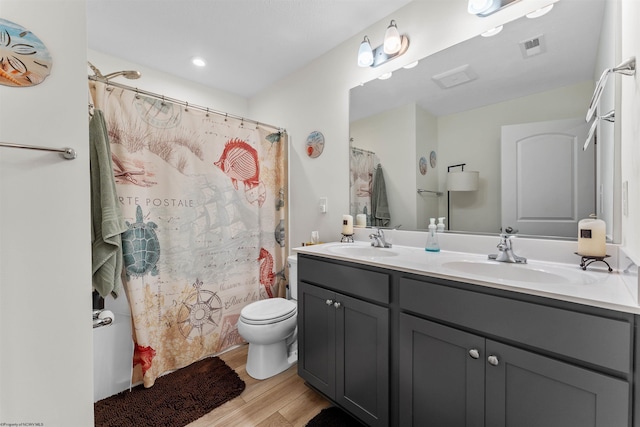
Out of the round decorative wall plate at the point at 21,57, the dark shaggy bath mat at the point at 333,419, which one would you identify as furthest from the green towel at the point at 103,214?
the dark shaggy bath mat at the point at 333,419

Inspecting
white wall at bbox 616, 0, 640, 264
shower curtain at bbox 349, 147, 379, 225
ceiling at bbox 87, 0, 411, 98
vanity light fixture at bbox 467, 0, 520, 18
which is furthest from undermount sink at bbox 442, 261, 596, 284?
ceiling at bbox 87, 0, 411, 98

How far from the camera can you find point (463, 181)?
1502 mm

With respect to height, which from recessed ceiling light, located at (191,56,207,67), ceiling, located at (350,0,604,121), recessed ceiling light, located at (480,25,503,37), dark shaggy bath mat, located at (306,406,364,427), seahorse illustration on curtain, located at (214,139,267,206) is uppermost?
recessed ceiling light, located at (191,56,207,67)

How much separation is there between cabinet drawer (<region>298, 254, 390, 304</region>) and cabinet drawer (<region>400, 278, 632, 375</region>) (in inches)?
5.8

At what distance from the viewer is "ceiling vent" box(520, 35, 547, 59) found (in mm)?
1226

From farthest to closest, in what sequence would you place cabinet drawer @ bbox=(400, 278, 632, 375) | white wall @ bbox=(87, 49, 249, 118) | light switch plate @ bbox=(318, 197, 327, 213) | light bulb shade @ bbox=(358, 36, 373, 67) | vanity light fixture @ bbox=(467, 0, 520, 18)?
light switch plate @ bbox=(318, 197, 327, 213) < white wall @ bbox=(87, 49, 249, 118) < light bulb shade @ bbox=(358, 36, 373, 67) < vanity light fixture @ bbox=(467, 0, 520, 18) < cabinet drawer @ bbox=(400, 278, 632, 375)

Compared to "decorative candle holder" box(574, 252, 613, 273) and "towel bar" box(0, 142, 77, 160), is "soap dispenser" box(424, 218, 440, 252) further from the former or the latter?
"towel bar" box(0, 142, 77, 160)

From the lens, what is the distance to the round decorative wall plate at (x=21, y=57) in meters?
0.76

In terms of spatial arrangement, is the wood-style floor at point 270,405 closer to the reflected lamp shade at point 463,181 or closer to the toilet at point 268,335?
the toilet at point 268,335

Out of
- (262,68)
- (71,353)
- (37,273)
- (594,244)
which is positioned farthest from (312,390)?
(262,68)

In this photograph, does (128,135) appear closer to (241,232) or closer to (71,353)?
(241,232)

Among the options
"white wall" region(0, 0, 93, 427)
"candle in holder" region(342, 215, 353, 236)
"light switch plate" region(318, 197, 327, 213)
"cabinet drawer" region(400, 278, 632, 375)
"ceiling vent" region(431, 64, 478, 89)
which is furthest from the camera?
"light switch plate" region(318, 197, 327, 213)

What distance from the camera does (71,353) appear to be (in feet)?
2.93

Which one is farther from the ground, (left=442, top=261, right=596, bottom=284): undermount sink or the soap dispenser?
the soap dispenser
